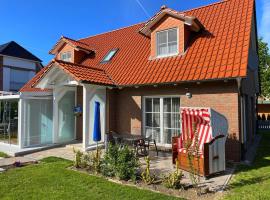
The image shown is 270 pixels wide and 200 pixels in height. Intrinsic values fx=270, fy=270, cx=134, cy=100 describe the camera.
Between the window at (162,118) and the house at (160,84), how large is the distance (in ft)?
0.16

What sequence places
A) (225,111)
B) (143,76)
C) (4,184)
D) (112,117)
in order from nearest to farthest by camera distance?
1. (4,184)
2. (225,111)
3. (143,76)
4. (112,117)

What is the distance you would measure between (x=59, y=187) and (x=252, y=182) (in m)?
5.69

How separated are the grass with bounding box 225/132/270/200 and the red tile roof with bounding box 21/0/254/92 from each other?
11.6ft

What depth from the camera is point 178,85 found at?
1280 cm

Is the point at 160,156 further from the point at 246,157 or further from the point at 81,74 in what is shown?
the point at 81,74

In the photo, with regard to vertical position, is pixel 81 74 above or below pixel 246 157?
above

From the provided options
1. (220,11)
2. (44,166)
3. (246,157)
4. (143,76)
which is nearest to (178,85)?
(143,76)

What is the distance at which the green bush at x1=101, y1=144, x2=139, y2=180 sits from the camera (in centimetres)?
850

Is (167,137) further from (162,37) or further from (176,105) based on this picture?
A: (162,37)

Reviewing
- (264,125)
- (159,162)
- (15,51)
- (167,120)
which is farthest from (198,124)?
(15,51)

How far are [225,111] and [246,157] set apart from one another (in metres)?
→ 2.26

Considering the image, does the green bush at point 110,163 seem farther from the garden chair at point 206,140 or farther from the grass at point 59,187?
the garden chair at point 206,140

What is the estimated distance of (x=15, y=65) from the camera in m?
40.9

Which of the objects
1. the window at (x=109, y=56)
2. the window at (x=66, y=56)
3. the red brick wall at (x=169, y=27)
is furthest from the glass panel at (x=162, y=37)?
the window at (x=66, y=56)
